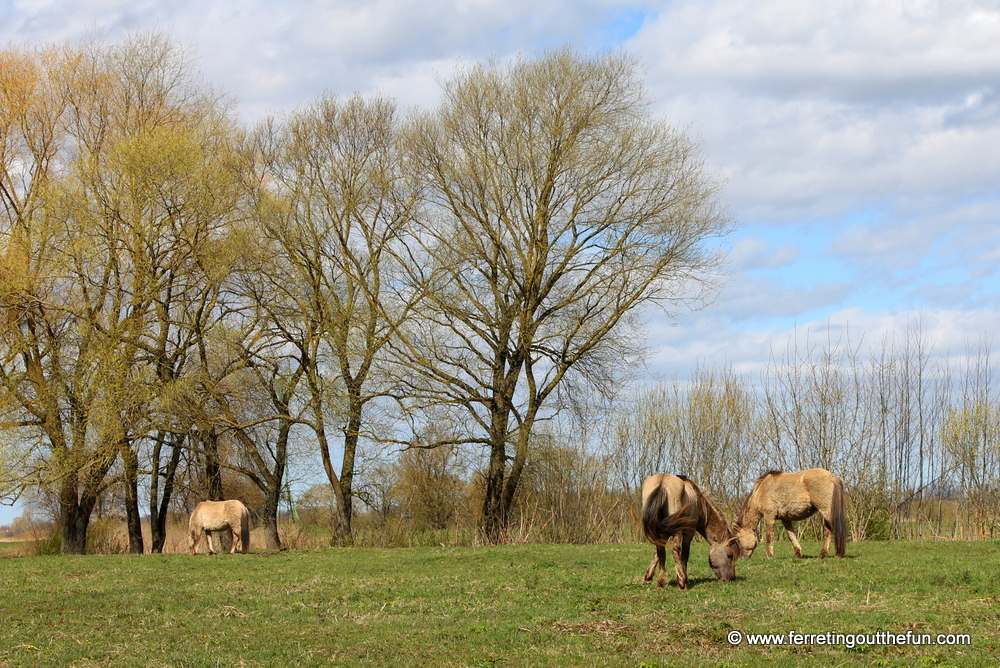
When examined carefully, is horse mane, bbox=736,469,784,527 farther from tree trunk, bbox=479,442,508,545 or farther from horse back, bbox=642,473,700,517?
tree trunk, bbox=479,442,508,545

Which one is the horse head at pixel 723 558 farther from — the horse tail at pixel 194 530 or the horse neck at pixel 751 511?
the horse tail at pixel 194 530


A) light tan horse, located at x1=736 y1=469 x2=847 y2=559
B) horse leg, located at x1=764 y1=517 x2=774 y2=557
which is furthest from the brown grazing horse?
horse leg, located at x1=764 y1=517 x2=774 y2=557

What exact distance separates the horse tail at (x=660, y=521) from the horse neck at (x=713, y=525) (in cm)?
47

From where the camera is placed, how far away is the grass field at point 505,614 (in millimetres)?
8070

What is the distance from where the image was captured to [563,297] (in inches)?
1115

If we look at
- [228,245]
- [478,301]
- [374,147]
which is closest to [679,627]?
[478,301]

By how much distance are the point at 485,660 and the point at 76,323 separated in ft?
74.2

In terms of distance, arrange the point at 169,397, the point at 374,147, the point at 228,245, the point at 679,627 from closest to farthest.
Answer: the point at 679,627 → the point at 169,397 → the point at 228,245 → the point at 374,147

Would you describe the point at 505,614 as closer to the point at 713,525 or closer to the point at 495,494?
the point at 713,525

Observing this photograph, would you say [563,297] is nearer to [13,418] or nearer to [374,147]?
[374,147]

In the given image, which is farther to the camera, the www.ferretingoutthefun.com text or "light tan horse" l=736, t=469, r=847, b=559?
"light tan horse" l=736, t=469, r=847, b=559

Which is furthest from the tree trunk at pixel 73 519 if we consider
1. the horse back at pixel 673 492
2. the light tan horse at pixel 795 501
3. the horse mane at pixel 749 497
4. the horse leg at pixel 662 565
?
the horse back at pixel 673 492

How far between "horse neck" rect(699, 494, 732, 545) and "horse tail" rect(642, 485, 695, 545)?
47 centimetres

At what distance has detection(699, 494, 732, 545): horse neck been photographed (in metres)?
12.0
